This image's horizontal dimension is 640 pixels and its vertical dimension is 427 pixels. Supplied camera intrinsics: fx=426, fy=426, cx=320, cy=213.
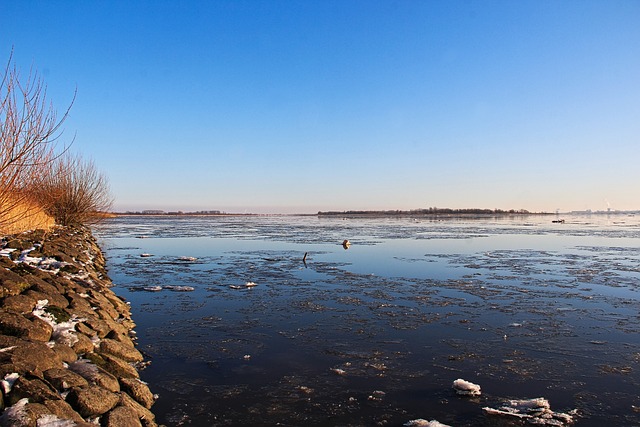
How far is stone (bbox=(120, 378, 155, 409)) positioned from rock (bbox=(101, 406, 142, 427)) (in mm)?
590

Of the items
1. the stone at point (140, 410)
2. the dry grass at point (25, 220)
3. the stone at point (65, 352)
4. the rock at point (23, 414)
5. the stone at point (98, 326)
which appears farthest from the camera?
the dry grass at point (25, 220)

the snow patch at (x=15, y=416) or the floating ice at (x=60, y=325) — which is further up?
the floating ice at (x=60, y=325)

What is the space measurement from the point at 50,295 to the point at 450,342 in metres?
6.06

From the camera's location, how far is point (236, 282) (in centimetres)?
1237

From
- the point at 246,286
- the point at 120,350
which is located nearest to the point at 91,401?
the point at 120,350

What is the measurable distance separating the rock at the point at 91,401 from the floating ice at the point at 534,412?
3.81 meters

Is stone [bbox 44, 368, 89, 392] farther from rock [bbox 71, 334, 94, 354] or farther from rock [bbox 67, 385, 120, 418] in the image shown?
rock [bbox 71, 334, 94, 354]

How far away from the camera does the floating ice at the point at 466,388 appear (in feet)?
16.3

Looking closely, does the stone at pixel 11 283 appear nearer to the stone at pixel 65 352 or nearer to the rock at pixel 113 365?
the stone at pixel 65 352

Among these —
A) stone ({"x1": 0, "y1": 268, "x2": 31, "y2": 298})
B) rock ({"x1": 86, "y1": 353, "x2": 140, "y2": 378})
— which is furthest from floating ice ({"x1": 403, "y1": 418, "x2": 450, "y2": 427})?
stone ({"x1": 0, "y1": 268, "x2": 31, "y2": 298})

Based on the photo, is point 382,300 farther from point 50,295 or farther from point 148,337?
point 50,295

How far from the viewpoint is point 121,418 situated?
3.81m

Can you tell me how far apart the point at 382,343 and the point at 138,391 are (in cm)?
373

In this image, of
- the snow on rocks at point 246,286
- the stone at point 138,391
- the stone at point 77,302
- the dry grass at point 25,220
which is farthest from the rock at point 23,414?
the snow on rocks at point 246,286
